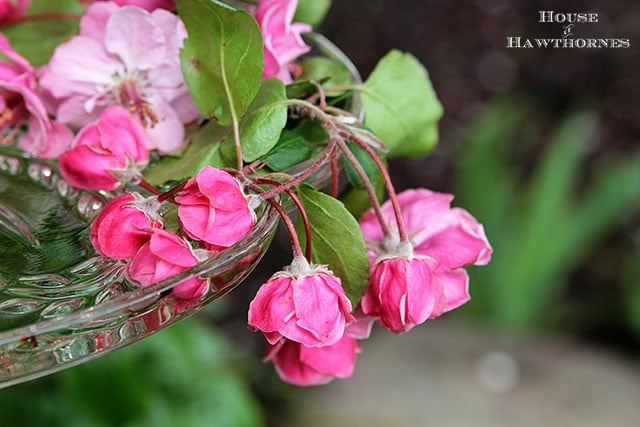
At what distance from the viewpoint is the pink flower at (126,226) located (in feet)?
1.20

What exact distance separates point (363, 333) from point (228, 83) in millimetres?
133

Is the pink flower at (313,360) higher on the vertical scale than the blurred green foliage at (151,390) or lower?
higher

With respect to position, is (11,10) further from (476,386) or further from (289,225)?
(476,386)

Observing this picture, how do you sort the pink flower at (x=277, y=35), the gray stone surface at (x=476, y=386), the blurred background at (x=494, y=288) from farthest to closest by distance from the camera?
the gray stone surface at (x=476, y=386) → the blurred background at (x=494, y=288) → the pink flower at (x=277, y=35)

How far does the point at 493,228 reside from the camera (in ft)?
5.26

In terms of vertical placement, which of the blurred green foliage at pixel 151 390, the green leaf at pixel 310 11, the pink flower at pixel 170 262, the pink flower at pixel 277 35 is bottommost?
the blurred green foliage at pixel 151 390

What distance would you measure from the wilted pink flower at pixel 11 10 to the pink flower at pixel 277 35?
0.65ft

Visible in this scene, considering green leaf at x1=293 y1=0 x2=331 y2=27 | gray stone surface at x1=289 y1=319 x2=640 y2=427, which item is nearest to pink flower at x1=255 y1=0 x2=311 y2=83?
green leaf at x1=293 y1=0 x2=331 y2=27

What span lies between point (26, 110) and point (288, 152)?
165 millimetres

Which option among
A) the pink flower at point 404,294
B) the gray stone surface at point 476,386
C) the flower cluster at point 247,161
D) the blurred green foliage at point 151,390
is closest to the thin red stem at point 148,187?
the flower cluster at point 247,161

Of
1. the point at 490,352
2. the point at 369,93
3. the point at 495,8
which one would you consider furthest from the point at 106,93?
the point at 495,8

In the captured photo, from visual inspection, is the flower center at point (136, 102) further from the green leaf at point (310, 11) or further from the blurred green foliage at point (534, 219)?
the blurred green foliage at point (534, 219)

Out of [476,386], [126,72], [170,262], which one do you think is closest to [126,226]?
[170,262]

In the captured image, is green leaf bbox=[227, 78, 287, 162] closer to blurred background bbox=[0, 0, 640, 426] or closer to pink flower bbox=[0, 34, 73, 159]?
pink flower bbox=[0, 34, 73, 159]
